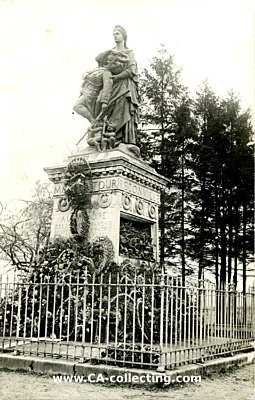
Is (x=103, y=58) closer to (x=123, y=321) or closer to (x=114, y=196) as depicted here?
(x=114, y=196)

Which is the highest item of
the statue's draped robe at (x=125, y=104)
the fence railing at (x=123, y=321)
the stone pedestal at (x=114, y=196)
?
the statue's draped robe at (x=125, y=104)

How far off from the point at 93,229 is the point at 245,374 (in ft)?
11.8

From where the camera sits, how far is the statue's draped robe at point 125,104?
10.6 meters

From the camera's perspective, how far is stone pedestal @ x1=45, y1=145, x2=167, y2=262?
9406 millimetres

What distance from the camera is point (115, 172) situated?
9508 mm

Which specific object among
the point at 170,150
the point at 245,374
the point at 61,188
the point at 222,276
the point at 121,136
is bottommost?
the point at 245,374

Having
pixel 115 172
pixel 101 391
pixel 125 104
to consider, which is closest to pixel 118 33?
pixel 125 104

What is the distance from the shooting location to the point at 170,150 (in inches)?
894

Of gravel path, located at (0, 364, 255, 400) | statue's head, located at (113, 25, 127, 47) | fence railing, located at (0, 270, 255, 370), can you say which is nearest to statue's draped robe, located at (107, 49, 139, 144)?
statue's head, located at (113, 25, 127, 47)

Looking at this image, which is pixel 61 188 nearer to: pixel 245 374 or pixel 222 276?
pixel 245 374

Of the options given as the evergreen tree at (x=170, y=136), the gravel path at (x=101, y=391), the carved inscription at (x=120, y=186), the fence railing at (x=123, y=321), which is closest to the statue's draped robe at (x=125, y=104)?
the carved inscription at (x=120, y=186)

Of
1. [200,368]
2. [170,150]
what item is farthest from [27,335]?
[170,150]

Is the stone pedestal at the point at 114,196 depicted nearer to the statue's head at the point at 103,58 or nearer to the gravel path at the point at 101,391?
the statue's head at the point at 103,58

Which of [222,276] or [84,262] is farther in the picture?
[222,276]
